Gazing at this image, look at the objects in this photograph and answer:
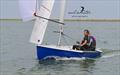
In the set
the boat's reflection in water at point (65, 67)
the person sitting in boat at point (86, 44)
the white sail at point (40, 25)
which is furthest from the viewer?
the person sitting in boat at point (86, 44)

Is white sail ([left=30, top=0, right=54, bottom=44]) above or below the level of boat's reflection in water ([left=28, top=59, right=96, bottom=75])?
above

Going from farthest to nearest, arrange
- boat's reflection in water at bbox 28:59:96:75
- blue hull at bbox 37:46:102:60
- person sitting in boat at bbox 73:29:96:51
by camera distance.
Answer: person sitting in boat at bbox 73:29:96:51 < blue hull at bbox 37:46:102:60 < boat's reflection in water at bbox 28:59:96:75

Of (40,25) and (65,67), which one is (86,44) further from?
(40,25)

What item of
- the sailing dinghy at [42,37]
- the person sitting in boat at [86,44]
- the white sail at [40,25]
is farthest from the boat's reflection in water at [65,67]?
the white sail at [40,25]

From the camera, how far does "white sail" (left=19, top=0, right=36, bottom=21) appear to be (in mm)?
25094

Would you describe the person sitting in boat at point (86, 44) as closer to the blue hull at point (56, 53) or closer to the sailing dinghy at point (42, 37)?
the sailing dinghy at point (42, 37)

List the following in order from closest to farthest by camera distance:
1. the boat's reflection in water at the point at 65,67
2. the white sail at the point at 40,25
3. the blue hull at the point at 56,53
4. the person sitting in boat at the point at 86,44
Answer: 1. the boat's reflection in water at the point at 65,67
2. the blue hull at the point at 56,53
3. the white sail at the point at 40,25
4. the person sitting in boat at the point at 86,44

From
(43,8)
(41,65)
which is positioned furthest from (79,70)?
(43,8)

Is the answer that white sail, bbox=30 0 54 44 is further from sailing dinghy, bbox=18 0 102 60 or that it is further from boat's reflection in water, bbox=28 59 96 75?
boat's reflection in water, bbox=28 59 96 75

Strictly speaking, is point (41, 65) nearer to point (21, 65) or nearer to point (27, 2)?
point (21, 65)

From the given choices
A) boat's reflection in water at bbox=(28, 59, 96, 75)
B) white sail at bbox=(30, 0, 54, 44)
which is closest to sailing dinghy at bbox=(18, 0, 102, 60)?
white sail at bbox=(30, 0, 54, 44)

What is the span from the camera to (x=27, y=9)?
82.8ft

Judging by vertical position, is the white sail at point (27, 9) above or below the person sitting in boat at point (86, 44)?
above

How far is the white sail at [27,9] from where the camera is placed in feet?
82.3
